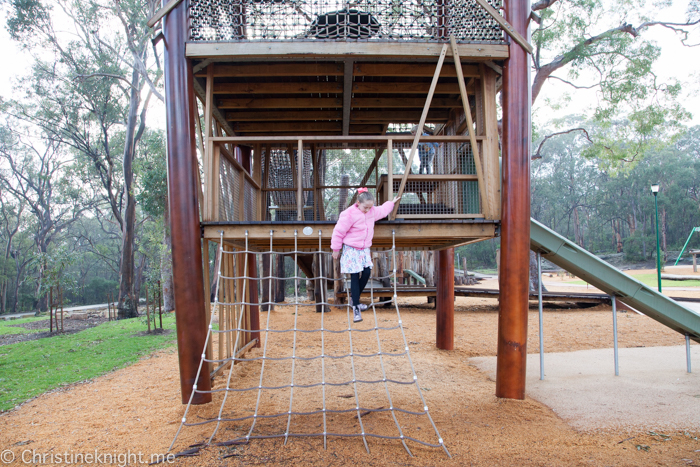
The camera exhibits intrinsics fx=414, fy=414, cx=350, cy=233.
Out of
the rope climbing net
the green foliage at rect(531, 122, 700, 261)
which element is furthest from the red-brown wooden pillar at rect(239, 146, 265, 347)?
the green foliage at rect(531, 122, 700, 261)

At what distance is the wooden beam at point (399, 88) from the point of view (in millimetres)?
5633

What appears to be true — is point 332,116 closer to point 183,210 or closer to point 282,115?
point 282,115

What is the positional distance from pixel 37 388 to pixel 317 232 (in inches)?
177

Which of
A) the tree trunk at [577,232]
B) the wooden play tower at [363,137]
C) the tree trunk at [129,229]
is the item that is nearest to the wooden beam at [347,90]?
the wooden play tower at [363,137]

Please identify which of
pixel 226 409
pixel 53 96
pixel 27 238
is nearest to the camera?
pixel 226 409

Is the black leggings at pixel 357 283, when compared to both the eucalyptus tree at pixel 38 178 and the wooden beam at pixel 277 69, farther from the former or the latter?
the eucalyptus tree at pixel 38 178

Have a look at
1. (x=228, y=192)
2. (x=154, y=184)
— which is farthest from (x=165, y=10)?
(x=154, y=184)

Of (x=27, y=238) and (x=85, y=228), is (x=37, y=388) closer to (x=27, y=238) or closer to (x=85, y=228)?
(x=27, y=238)

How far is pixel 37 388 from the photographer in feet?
18.5

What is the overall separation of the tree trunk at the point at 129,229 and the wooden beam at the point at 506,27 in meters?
16.8

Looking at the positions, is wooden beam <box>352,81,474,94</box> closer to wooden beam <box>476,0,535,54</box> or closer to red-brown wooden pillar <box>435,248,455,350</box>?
wooden beam <box>476,0,535,54</box>

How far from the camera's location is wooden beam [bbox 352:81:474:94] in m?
5.63

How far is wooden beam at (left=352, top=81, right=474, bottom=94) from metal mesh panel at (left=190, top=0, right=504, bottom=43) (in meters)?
0.89

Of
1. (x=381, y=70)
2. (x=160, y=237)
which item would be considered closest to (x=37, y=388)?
(x=381, y=70)
